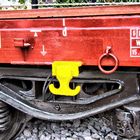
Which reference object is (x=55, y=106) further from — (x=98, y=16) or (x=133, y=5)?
(x=133, y=5)

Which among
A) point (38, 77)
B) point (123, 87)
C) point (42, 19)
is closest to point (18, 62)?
point (38, 77)

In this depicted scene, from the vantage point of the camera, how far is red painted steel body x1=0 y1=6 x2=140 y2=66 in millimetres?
2189

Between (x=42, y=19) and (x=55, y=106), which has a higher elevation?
(x=42, y=19)

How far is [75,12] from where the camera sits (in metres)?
2.29

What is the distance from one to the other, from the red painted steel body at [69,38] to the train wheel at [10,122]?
451 mm

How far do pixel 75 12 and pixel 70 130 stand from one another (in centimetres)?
110

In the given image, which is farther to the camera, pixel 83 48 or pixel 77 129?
pixel 77 129

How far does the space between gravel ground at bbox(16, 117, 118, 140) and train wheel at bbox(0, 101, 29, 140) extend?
106 millimetres

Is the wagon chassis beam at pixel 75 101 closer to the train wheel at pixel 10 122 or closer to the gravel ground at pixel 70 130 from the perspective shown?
the train wheel at pixel 10 122

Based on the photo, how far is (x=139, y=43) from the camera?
216cm

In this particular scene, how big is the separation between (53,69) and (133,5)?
26.5 inches

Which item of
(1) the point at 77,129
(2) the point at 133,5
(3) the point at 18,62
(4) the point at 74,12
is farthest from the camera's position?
(1) the point at 77,129

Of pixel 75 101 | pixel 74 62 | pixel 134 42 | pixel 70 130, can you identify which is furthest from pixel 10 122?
pixel 134 42

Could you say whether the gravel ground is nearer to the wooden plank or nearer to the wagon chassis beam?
the wagon chassis beam
